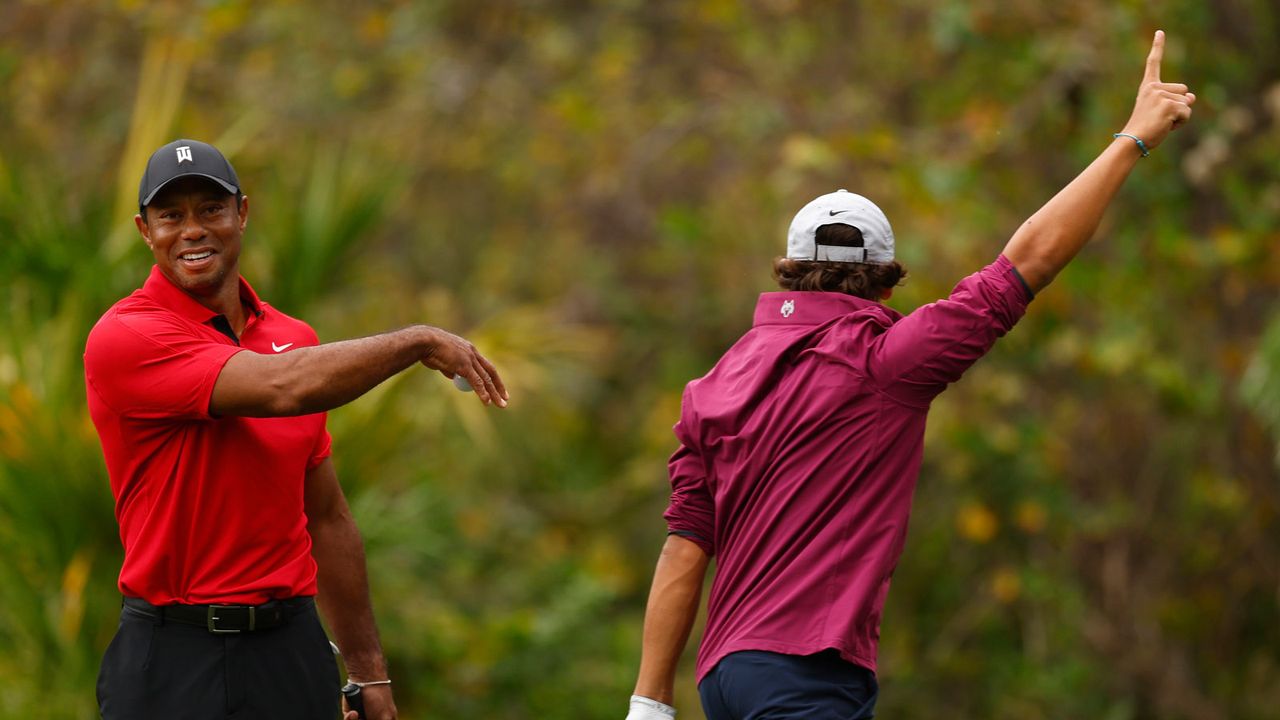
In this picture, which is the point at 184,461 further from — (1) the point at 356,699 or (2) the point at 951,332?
(2) the point at 951,332

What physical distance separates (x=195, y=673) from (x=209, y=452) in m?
0.53

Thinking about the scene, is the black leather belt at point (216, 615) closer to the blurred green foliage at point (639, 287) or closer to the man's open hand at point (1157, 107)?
the man's open hand at point (1157, 107)

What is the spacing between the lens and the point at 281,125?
1294 centimetres

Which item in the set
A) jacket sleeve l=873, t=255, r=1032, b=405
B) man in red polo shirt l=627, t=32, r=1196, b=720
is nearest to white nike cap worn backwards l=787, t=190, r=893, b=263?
man in red polo shirt l=627, t=32, r=1196, b=720

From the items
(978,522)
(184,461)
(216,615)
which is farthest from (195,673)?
(978,522)

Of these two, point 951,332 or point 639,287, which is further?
point 639,287

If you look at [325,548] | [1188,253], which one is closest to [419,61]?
[1188,253]

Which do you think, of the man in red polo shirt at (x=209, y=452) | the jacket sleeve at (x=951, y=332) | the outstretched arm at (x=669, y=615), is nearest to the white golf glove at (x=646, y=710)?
the outstretched arm at (x=669, y=615)

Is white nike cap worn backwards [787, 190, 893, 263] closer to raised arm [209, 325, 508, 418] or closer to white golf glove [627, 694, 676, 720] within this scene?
raised arm [209, 325, 508, 418]

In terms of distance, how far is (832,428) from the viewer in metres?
4.07

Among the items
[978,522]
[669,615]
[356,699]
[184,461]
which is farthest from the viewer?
[978,522]

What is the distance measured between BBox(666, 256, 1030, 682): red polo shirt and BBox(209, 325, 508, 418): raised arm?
2.20 feet

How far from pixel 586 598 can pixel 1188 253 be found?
13.6 feet

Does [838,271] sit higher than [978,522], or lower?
higher
